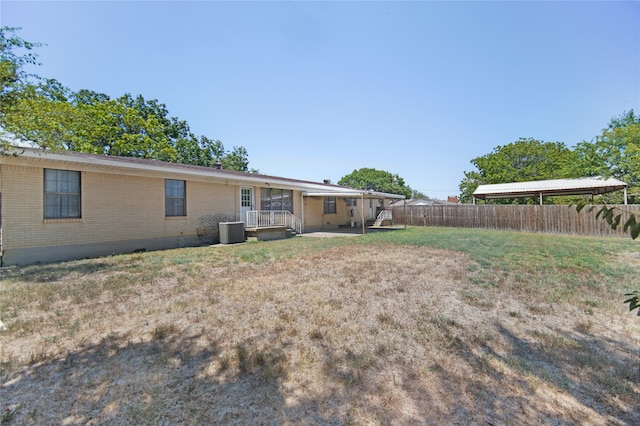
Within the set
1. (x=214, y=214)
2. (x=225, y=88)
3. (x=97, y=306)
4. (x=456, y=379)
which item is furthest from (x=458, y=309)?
(x=225, y=88)

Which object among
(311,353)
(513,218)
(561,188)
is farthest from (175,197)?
(561,188)

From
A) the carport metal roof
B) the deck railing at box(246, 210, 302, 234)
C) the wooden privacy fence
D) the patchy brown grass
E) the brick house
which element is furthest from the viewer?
the carport metal roof

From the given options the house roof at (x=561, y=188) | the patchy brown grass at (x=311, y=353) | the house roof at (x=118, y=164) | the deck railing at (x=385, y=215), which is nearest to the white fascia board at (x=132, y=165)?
the house roof at (x=118, y=164)

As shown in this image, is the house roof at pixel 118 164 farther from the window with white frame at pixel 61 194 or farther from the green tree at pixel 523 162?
the green tree at pixel 523 162

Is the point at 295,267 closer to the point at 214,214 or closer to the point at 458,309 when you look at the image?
the point at 458,309

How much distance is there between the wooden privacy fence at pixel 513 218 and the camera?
1484 centimetres

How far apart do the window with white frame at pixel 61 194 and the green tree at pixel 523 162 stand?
30.6 metres

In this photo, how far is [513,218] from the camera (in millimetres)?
17531

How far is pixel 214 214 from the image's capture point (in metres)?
12.2

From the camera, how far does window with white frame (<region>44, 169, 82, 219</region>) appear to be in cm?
796

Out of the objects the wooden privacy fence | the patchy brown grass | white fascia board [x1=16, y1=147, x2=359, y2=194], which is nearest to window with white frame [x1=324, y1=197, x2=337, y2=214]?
white fascia board [x1=16, y1=147, x2=359, y2=194]

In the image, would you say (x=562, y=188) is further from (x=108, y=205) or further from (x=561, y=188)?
(x=108, y=205)

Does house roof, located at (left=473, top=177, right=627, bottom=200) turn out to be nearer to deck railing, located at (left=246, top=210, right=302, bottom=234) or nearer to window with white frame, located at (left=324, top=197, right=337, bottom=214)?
window with white frame, located at (left=324, top=197, right=337, bottom=214)

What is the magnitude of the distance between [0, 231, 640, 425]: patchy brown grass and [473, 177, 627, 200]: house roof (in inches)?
607
